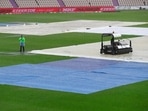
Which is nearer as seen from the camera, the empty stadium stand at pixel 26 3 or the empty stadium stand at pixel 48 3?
the empty stadium stand at pixel 26 3

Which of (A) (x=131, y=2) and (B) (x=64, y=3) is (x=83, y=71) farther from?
(A) (x=131, y=2)

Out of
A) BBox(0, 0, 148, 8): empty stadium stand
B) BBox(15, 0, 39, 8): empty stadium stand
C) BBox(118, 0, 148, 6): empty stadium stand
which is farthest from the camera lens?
BBox(118, 0, 148, 6): empty stadium stand

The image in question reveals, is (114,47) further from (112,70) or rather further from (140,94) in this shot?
(140,94)

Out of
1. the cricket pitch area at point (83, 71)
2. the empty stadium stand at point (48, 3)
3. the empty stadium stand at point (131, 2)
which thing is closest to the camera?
the cricket pitch area at point (83, 71)

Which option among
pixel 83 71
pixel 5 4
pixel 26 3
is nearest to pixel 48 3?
pixel 26 3

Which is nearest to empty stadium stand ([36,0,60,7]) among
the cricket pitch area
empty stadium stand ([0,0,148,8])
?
empty stadium stand ([0,0,148,8])

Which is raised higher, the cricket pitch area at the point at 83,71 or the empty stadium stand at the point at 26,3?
the empty stadium stand at the point at 26,3

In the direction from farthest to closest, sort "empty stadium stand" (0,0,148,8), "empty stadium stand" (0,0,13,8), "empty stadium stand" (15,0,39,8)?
"empty stadium stand" (15,0,39,8) < "empty stadium stand" (0,0,148,8) < "empty stadium stand" (0,0,13,8)

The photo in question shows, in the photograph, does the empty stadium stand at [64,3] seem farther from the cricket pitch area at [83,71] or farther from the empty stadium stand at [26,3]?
the cricket pitch area at [83,71]

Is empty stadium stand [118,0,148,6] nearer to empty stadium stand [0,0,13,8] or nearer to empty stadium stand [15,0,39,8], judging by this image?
empty stadium stand [15,0,39,8]

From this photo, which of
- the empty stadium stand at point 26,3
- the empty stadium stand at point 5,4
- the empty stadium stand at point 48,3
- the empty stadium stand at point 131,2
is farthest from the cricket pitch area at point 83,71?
the empty stadium stand at point 131,2

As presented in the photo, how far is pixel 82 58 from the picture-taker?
34656 millimetres

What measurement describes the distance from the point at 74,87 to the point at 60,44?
19.5 m

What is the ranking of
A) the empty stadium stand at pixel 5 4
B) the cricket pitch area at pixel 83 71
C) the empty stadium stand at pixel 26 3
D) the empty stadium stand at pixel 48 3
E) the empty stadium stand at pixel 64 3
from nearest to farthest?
the cricket pitch area at pixel 83 71, the empty stadium stand at pixel 5 4, the empty stadium stand at pixel 64 3, the empty stadium stand at pixel 26 3, the empty stadium stand at pixel 48 3
